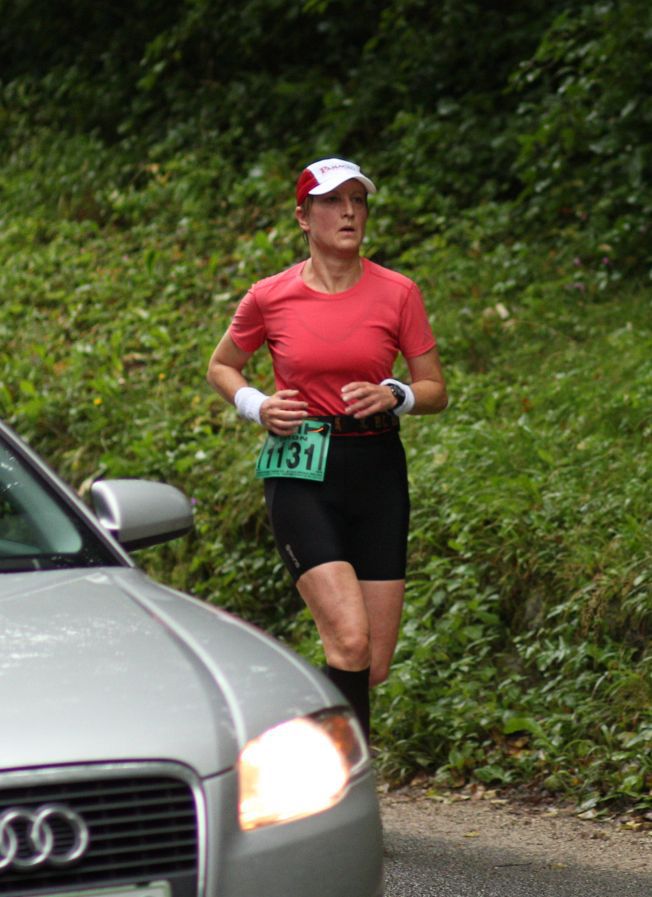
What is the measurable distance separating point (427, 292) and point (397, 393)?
252 inches

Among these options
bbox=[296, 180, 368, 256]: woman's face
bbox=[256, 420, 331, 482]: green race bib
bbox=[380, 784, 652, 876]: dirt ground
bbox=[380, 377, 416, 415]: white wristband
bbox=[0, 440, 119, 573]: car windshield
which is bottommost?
bbox=[380, 784, 652, 876]: dirt ground

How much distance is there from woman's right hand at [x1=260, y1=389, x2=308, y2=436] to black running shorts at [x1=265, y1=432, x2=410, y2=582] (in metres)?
0.15

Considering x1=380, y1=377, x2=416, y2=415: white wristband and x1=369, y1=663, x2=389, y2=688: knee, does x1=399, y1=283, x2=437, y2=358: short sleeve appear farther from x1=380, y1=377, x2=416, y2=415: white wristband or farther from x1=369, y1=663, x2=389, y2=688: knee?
x1=369, y1=663, x2=389, y2=688: knee

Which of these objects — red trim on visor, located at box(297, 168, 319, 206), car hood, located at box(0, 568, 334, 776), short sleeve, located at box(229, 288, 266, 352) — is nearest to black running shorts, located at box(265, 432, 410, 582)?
short sleeve, located at box(229, 288, 266, 352)

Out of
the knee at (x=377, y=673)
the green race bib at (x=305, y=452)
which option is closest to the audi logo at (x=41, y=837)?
the green race bib at (x=305, y=452)

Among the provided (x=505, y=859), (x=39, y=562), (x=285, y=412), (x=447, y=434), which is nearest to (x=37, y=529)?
(x=39, y=562)

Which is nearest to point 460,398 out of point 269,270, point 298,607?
point 298,607

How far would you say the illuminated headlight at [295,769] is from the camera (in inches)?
119

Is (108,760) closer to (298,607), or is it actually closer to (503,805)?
(503,805)

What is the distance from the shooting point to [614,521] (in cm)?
704

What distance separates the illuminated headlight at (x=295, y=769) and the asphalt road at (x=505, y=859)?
5.50 feet

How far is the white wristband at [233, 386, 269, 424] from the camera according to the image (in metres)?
4.95

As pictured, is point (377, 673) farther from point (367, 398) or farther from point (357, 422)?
point (367, 398)

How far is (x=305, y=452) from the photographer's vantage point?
488cm
